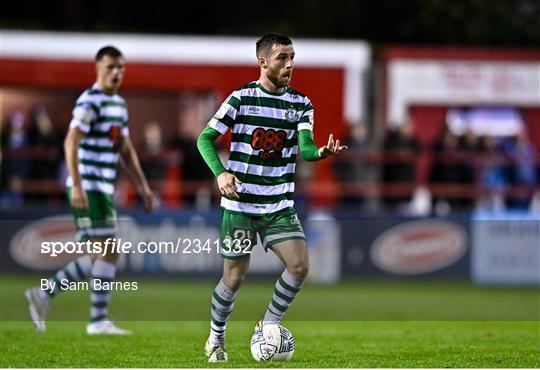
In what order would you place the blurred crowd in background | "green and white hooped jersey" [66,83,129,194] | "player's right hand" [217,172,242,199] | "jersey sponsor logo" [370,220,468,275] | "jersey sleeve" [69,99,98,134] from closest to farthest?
"player's right hand" [217,172,242,199] < "jersey sleeve" [69,99,98,134] < "green and white hooped jersey" [66,83,129,194] < "jersey sponsor logo" [370,220,468,275] < the blurred crowd in background

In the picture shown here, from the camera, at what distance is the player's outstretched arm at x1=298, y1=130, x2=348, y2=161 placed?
8.94 meters

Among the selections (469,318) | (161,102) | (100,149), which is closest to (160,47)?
(161,102)

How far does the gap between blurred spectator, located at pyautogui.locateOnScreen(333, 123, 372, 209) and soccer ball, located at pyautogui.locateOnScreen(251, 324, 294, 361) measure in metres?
12.9

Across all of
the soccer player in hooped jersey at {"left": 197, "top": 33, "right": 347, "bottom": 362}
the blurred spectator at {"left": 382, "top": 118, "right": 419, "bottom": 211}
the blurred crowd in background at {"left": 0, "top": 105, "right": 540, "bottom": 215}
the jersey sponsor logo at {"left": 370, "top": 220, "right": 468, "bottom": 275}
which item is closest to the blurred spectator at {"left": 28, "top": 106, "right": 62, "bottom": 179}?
the blurred crowd in background at {"left": 0, "top": 105, "right": 540, "bottom": 215}

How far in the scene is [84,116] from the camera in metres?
12.0

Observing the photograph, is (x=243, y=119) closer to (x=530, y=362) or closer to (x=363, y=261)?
(x=530, y=362)

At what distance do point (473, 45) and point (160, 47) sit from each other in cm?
1368

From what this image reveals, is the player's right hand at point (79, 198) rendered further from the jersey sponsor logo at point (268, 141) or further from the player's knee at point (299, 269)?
the player's knee at point (299, 269)

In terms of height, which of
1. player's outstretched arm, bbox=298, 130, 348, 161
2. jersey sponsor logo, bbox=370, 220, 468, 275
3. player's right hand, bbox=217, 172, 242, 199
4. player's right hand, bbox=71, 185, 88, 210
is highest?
player's outstretched arm, bbox=298, 130, 348, 161

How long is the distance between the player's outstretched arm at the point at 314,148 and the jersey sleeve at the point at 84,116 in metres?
3.03

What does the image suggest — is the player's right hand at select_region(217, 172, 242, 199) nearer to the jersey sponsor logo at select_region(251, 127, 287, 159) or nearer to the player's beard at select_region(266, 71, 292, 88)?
the jersey sponsor logo at select_region(251, 127, 287, 159)

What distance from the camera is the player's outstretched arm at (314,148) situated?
29.3 ft

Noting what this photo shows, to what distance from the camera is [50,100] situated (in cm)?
2550

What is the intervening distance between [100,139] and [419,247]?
980cm
